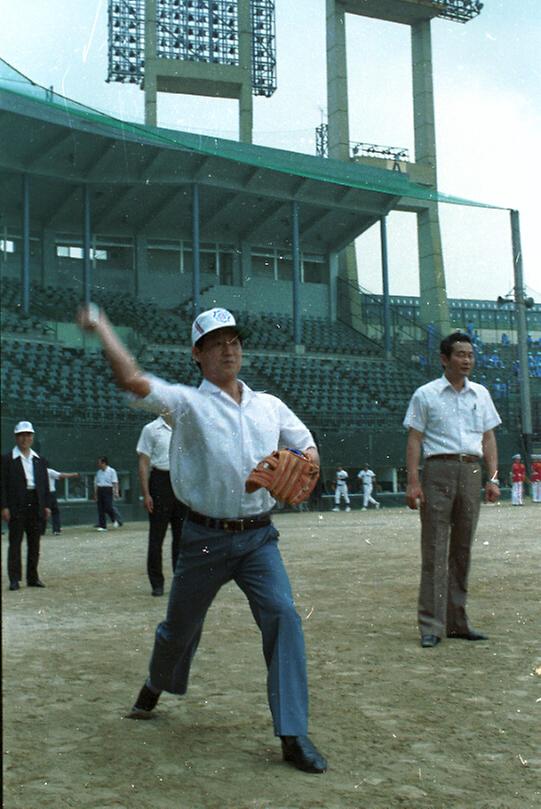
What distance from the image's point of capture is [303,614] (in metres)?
4.67

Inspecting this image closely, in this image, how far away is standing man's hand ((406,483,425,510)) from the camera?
367cm

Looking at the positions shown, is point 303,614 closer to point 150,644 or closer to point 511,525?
point 150,644

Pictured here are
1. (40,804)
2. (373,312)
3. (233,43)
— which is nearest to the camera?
(40,804)

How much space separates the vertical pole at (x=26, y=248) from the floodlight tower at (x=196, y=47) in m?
0.49

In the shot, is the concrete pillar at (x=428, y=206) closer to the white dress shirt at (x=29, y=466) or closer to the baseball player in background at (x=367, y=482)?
Answer: the white dress shirt at (x=29, y=466)

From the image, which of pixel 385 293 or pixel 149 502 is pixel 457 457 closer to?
pixel 385 293

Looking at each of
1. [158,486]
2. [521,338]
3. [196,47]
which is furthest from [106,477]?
[196,47]

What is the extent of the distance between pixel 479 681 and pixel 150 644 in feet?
4.37

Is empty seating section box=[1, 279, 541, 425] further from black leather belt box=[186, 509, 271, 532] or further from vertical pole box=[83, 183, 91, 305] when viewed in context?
black leather belt box=[186, 509, 271, 532]

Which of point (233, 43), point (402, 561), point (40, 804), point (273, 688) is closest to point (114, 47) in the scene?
point (233, 43)

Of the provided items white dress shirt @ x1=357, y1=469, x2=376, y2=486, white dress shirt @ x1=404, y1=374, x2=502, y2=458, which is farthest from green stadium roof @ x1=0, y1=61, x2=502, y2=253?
white dress shirt @ x1=357, y1=469, x2=376, y2=486

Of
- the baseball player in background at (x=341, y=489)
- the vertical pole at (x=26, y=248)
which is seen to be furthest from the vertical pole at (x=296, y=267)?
the baseball player in background at (x=341, y=489)

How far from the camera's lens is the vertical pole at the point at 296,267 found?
5342mm

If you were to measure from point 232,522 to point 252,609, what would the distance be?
0.74 feet
